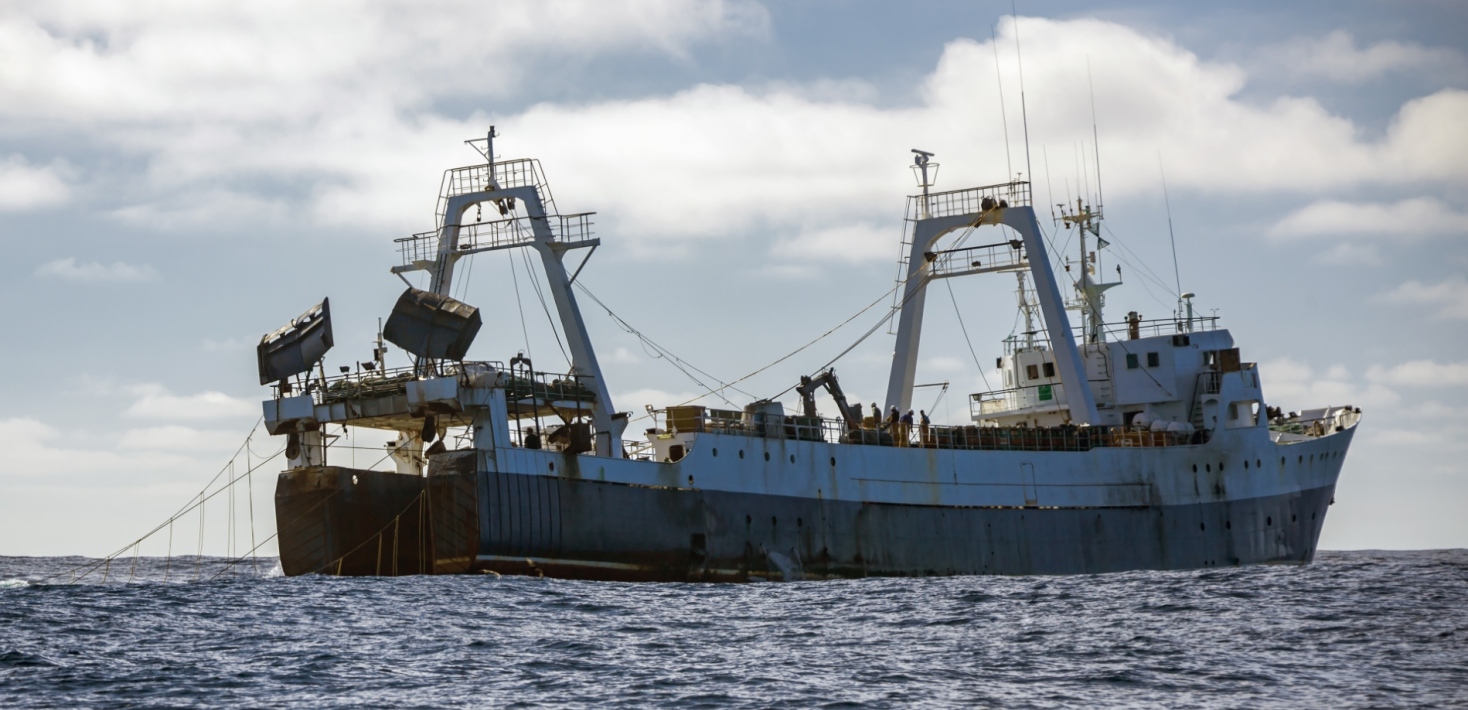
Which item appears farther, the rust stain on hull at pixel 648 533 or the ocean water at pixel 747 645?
the rust stain on hull at pixel 648 533

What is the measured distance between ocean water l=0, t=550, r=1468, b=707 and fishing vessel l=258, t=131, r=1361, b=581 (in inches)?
115

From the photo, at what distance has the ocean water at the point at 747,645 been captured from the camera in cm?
2217

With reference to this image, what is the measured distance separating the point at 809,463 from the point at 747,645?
694 inches

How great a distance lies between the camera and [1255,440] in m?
53.3

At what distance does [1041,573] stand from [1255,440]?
9.84 m

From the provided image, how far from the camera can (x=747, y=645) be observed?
27.1 m

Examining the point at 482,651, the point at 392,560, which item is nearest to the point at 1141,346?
the point at 392,560

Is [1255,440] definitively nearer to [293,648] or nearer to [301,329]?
[301,329]

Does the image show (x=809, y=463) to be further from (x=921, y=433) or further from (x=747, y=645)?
(x=747, y=645)

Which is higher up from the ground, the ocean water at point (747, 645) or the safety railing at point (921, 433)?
the safety railing at point (921, 433)

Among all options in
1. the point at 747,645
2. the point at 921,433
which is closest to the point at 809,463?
the point at 921,433

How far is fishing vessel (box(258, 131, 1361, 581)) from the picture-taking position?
130ft

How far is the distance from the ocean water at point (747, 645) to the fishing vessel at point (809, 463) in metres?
2.92

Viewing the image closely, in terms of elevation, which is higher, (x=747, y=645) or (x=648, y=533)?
(x=648, y=533)
